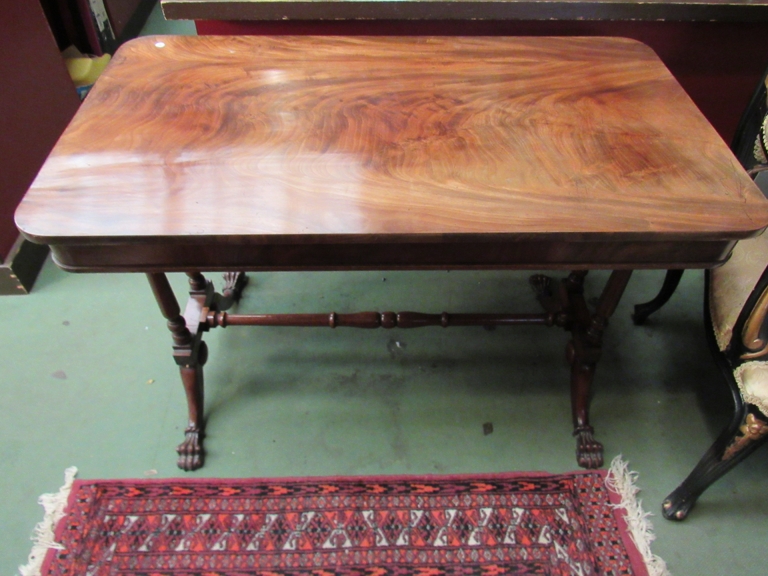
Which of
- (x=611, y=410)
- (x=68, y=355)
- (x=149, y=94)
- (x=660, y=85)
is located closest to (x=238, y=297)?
(x=68, y=355)

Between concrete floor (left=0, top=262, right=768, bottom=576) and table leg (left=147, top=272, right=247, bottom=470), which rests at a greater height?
table leg (left=147, top=272, right=247, bottom=470)

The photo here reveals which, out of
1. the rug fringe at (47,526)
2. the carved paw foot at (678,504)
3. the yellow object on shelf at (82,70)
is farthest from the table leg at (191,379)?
the yellow object on shelf at (82,70)

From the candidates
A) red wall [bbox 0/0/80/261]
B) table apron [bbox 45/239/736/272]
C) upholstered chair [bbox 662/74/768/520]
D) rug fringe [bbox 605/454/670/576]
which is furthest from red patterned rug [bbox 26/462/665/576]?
red wall [bbox 0/0/80/261]

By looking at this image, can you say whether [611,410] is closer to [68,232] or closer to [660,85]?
[660,85]

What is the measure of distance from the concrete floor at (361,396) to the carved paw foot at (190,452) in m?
0.03

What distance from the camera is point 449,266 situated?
0.84m

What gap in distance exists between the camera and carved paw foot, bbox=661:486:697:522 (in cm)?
114

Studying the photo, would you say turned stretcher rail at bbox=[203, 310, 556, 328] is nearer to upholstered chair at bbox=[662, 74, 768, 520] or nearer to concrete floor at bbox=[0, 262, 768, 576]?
concrete floor at bbox=[0, 262, 768, 576]

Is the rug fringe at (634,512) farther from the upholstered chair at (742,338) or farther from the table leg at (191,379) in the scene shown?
the table leg at (191,379)

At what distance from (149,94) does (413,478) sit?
0.95 meters

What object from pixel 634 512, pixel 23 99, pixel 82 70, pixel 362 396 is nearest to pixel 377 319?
pixel 362 396

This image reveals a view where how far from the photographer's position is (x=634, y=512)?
1.17 m

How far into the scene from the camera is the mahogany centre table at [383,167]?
30.1 inches

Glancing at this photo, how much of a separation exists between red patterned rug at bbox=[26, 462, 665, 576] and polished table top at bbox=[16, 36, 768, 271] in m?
0.60
